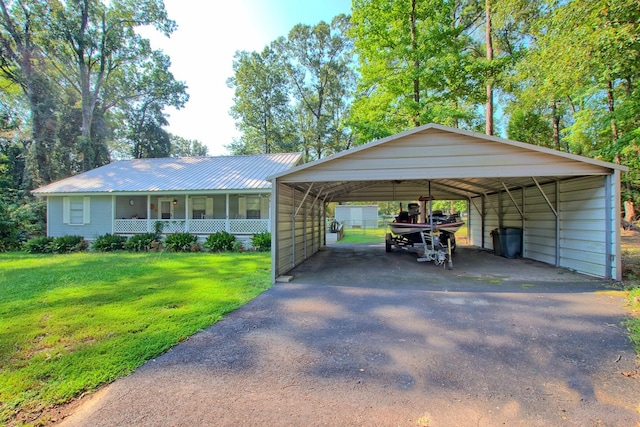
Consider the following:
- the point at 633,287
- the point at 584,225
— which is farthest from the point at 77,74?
the point at 633,287

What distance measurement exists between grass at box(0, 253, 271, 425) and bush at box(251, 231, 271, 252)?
10.8 ft

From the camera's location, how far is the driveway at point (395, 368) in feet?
7.36

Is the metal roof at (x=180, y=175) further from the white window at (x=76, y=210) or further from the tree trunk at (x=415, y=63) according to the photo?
the tree trunk at (x=415, y=63)

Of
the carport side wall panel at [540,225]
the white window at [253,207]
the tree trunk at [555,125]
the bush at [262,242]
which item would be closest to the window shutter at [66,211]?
the white window at [253,207]

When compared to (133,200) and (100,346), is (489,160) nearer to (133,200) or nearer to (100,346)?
(100,346)

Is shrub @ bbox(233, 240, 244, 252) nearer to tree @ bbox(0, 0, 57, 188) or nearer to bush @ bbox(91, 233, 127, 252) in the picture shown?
bush @ bbox(91, 233, 127, 252)

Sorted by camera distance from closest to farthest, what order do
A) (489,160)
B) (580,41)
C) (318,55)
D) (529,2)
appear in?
(489,160) < (580,41) < (529,2) < (318,55)

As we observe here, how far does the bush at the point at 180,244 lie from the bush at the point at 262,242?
243 cm

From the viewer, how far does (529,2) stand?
1235 centimetres

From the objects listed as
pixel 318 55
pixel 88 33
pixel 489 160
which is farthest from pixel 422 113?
pixel 88 33

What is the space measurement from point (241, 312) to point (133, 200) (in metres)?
13.9

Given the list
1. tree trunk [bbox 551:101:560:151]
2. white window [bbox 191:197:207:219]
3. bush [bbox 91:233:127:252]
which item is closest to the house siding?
bush [bbox 91:233:127:252]

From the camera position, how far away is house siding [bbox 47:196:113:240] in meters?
14.0

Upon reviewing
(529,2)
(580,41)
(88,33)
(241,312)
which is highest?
(88,33)
